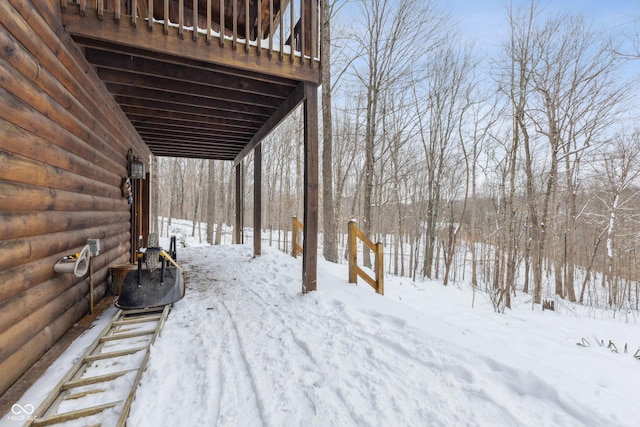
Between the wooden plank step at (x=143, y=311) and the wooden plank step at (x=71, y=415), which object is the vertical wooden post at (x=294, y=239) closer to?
the wooden plank step at (x=143, y=311)

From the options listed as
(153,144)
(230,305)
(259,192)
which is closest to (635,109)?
(259,192)

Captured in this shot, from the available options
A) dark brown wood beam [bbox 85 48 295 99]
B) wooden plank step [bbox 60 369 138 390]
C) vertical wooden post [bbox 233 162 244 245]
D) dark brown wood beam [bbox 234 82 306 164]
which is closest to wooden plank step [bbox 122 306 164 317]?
wooden plank step [bbox 60 369 138 390]

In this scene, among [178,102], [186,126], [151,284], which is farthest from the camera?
[186,126]

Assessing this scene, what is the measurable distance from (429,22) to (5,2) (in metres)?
11.1

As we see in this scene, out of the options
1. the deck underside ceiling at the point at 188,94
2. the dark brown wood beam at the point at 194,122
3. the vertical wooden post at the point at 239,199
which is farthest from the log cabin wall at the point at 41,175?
the vertical wooden post at the point at 239,199

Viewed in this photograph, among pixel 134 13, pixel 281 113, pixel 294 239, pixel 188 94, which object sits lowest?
pixel 294 239

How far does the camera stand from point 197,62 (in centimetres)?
Result: 347

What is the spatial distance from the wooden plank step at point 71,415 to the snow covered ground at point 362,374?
0.19m

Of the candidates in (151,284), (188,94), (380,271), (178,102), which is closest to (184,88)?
(188,94)

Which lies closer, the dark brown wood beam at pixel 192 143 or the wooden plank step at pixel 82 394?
the wooden plank step at pixel 82 394

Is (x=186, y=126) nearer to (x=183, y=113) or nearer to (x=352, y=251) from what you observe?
(x=183, y=113)

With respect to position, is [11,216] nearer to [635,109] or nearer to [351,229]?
[351,229]

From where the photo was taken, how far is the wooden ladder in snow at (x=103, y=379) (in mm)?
1660

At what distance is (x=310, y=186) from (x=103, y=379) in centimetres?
281
